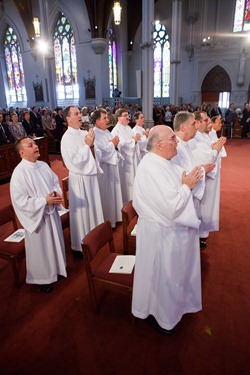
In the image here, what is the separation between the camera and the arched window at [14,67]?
22.9 meters

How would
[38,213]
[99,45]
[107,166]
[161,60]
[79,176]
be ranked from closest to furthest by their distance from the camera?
[38,213]
[79,176]
[107,166]
[99,45]
[161,60]

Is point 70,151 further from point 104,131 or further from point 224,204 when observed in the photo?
point 224,204

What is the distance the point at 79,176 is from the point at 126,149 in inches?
72.9

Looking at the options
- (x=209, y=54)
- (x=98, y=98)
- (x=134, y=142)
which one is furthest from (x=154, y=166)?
(x=209, y=54)

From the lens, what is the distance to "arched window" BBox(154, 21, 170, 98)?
2189 centimetres

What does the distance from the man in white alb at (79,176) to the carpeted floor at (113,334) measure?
64 centimetres

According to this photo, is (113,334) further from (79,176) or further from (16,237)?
(79,176)

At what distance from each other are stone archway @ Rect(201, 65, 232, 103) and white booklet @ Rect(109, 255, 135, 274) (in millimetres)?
20396

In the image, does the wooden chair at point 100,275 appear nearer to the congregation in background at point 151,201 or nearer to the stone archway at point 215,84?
the congregation in background at point 151,201

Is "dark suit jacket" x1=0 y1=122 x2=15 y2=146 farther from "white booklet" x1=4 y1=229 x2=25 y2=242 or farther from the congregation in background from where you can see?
"white booklet" x1=4 y1=229 x2=25 y2=242

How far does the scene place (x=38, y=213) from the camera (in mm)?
2971

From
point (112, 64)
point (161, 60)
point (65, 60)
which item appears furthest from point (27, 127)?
point (161, 60)

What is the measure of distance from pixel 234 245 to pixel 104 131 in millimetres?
2866

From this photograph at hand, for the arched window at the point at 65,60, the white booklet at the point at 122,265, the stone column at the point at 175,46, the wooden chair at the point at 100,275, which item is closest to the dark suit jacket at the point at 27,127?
the wooden chair at the point at 100,275
